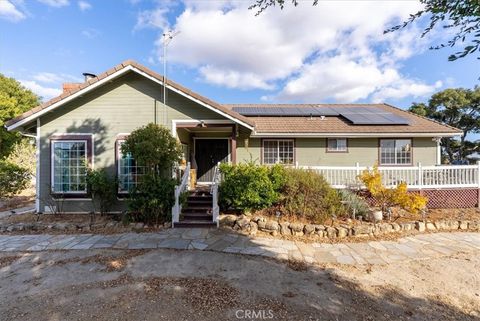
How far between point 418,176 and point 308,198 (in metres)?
4.76

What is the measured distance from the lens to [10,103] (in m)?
24.4

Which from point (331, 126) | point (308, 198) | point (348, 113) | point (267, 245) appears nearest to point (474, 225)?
point (308, 198)

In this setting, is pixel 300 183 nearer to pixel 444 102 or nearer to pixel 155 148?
pixel 155 148

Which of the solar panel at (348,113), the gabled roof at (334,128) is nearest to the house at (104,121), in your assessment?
the gabled roof at (334,128)

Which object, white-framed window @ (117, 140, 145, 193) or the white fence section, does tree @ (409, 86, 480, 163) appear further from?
white-framed window @ (117, 140, 145, 193)

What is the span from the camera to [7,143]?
26156 mm

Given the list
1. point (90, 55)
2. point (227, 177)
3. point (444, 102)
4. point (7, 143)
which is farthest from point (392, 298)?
point (7, 143)

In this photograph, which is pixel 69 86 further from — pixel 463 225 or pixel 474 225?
pixel 474 225

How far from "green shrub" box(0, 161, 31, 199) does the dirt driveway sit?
10117 millimetres

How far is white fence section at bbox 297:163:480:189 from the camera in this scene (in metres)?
9.48

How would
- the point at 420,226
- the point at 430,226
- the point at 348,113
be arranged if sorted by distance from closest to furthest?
the point at 420,226 < the point at 430,226 < the point at 348,113

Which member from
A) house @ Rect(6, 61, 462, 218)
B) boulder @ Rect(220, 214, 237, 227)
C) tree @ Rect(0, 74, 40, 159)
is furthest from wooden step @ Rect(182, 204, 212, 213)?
tree @ Rect(0, 74, 40, 159)

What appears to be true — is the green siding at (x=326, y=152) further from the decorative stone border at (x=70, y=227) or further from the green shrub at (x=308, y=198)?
the decorative stone border at (x=70, y=227)

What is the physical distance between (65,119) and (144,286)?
7.62 metres
